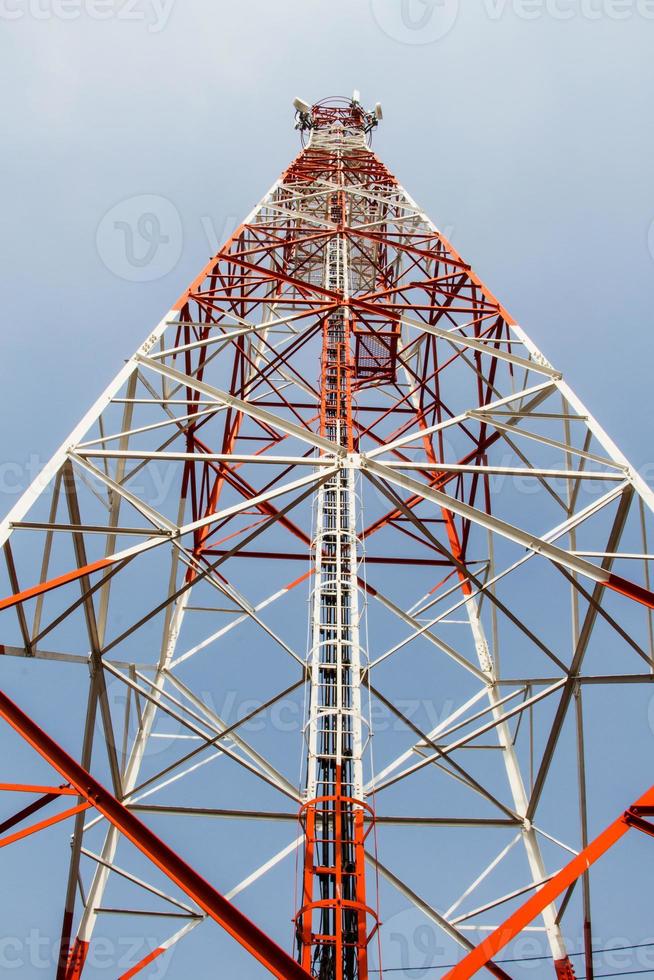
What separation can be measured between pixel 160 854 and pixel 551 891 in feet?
9.80

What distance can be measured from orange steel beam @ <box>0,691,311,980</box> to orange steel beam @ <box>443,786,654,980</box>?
126cm

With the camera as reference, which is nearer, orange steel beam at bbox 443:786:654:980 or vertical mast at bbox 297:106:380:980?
orange steel beam at bbox 443:786:654:980

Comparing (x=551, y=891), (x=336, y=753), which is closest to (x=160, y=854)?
(x=551, y=891)

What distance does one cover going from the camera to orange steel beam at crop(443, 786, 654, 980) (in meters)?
5.82

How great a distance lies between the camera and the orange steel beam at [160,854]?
5.61 m

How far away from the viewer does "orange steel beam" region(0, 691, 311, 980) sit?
18.4 feet

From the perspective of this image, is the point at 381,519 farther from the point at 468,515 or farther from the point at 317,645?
the point at 468,515

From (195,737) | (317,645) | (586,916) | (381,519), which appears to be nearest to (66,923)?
(195,737)

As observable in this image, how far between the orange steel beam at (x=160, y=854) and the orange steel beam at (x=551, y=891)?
4.13 feet

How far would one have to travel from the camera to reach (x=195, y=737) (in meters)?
12.4

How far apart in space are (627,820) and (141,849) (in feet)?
12.7

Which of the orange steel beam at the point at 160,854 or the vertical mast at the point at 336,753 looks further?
the vertical mast at the point at 336,753

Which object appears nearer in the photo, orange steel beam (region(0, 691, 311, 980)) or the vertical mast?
orange steel beam (region(0, 691, 311, 980))

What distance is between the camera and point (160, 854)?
19.4 feet
